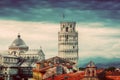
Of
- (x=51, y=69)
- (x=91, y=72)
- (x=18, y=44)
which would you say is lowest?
(x=51, y=69)

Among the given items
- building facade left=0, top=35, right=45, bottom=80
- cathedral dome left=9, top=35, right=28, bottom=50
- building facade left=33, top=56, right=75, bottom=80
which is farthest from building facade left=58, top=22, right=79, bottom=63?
building facade left=33, top=56, right=75, bottom=80

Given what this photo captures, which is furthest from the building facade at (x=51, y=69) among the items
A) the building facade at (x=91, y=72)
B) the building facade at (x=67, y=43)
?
the building facade at (x=67, y=43)

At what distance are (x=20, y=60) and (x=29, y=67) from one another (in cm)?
435

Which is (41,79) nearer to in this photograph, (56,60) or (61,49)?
(56,60)

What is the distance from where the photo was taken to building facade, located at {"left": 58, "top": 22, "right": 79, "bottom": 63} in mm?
52978

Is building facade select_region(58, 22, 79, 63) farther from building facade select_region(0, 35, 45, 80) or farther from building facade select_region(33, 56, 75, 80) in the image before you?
building facade select_region(33, 56, 75, 80)

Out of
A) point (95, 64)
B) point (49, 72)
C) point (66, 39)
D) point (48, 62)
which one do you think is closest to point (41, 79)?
point (49, 72)

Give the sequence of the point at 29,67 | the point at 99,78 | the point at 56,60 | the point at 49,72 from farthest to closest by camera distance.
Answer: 1. the point at 29,67
2. the point at 56,60
3. the point at 49,72
4. the point at 99,78

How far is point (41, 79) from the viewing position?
116ft

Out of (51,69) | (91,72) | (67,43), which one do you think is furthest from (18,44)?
(91,72)

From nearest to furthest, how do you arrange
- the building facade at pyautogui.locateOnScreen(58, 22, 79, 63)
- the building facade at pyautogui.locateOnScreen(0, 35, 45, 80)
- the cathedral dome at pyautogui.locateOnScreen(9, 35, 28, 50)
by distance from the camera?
the building facade at pyautogui.locateOnScreen(0, 35, 45, 80) → the building facade at pyautogui.locateOnScreen(58, 22, 79, 63) → the cathedral dome at pyautogui.locateOnScreen(9, 35, 28, 50)

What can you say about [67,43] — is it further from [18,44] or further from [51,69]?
[51,69]

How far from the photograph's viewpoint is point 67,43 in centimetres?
5491

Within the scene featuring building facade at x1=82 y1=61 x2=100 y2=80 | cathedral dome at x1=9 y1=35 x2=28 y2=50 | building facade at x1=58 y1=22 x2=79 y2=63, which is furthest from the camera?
cathedral dome at x1=9 y1=35 x2=28 y2=50
